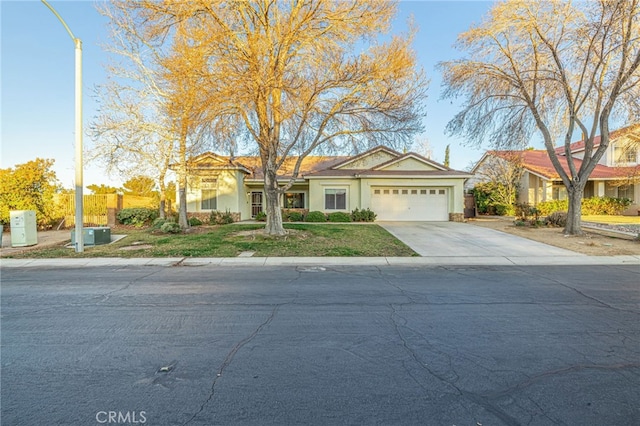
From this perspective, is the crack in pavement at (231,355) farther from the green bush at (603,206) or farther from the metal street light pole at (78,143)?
the green bush at (603,206)

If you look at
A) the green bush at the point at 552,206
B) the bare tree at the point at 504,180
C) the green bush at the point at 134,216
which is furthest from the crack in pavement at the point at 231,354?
the bare tree at the point at 504,180

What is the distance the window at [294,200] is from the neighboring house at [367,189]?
4.69 feet

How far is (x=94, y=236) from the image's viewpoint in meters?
14.0

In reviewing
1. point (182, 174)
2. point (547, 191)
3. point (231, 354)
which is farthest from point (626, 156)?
point (231, 354)

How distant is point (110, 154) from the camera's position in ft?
56.7

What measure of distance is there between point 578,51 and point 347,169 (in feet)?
49.8

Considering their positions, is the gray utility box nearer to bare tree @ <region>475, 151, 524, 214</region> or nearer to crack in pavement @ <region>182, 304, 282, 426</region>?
crack in pavement @ <region>182, 304, 282, 426</region>

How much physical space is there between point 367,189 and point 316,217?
424cm

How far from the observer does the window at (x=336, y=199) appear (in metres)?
25.0

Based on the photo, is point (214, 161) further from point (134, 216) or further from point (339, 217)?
point (339, 217)

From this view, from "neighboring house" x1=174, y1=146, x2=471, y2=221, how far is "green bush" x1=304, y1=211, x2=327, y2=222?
1.17m

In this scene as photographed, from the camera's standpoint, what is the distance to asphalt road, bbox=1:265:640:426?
2936mm

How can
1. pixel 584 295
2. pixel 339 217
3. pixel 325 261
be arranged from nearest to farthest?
pixel 584 295 < pixel 325 261 < pixel 339 217

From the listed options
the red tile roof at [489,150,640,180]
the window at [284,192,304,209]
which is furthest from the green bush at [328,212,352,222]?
the red tile roof at [489,150,640,180]
